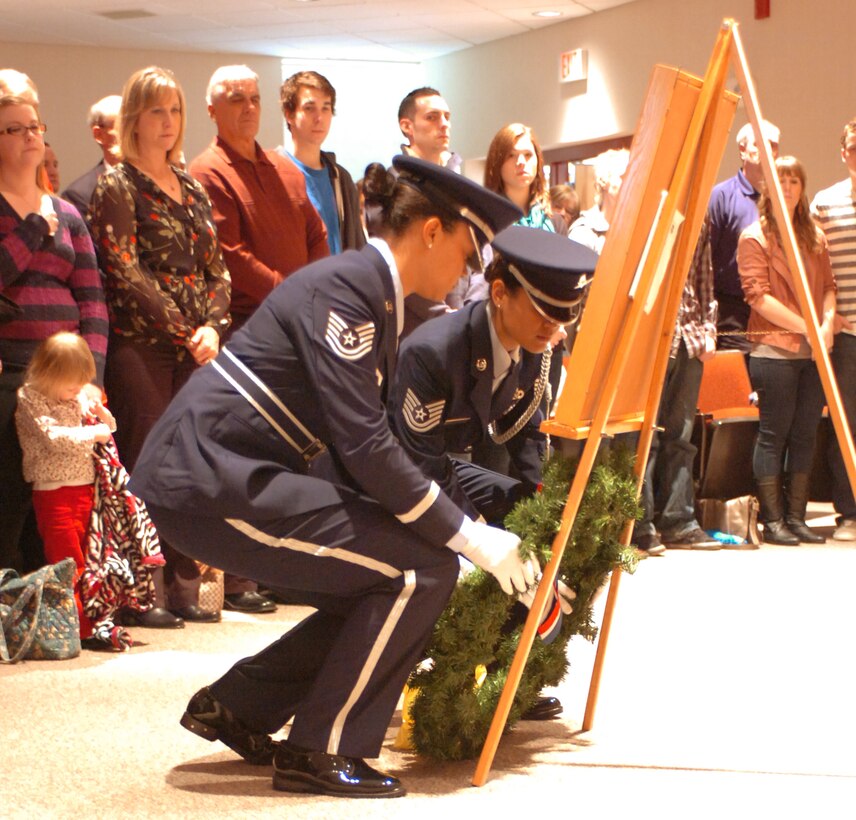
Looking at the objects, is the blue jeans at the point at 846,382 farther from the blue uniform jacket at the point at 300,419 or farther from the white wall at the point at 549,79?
the blue uniform jacket at the point at 300,419

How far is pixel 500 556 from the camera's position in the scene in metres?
2.53

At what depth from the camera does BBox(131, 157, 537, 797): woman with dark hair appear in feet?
8.08

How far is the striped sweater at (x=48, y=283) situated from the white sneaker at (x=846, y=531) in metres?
3.54

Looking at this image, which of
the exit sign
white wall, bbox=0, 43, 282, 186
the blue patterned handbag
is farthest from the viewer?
white wall, bbox=0, 43, 282, 186

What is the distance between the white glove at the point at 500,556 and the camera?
251 cm

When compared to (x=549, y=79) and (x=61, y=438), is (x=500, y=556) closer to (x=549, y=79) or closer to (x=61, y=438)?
(x=61, y=438)

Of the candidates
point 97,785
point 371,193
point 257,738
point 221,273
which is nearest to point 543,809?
point 257,738

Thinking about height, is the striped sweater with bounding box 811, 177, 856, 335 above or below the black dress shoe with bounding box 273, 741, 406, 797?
above

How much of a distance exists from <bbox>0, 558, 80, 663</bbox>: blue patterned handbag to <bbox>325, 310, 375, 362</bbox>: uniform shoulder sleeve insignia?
5.24 ft

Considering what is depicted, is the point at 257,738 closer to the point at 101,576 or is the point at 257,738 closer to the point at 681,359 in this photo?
the point at 101,576

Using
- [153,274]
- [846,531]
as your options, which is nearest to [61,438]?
[153,274]

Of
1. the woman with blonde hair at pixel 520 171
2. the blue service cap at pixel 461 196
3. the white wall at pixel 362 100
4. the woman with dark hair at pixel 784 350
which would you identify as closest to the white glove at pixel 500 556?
the blue service cap at pixel 461 196

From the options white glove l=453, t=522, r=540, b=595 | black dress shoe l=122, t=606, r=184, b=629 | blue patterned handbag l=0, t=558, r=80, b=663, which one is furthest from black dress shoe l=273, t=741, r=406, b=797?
black dress shoe l=122, t=606, r=184, b=629

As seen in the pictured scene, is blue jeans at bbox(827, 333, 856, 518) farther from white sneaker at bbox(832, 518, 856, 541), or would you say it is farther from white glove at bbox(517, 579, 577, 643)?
white glove at bbox(517, 579, 577, 643)
